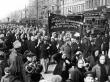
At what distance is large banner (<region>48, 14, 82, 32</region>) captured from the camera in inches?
788

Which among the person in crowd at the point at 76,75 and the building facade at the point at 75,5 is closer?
the person in crowd at the point at 76,75

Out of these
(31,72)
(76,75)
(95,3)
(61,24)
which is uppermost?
(95,3)

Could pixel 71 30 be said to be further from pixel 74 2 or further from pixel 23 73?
pixel 74 2

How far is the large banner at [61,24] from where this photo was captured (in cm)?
2002

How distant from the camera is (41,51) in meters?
15.0

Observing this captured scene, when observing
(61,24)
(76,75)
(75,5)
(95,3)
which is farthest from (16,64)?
(75,5)

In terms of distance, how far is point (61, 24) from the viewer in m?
20.3

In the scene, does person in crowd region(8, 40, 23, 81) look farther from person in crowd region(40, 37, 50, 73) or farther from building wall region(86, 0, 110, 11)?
building wall region(86, 0, 110, 11)

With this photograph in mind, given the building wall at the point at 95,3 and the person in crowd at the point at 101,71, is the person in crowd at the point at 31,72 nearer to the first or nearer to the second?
the person in crowd at the point at 101,71

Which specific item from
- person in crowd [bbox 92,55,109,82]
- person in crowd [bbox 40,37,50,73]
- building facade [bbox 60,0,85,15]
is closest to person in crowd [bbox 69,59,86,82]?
person in crowd [bbox 92,55,109,82]

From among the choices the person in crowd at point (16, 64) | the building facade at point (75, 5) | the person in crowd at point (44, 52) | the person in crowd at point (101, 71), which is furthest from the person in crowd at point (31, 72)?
the building facade at point (75, 5)

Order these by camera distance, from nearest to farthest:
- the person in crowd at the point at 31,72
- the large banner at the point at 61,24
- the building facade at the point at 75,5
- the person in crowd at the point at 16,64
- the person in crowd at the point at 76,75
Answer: the person in crowd at the point at 31,72 → the person in crowd at the point at 16,64 → the person in crowd at the point at 76,75 → the large banner at the point at 61,24 → the building facade at the point at 75,5

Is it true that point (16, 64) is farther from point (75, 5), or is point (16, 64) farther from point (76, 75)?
point (75, 5)

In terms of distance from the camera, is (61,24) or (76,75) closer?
(76,75)
